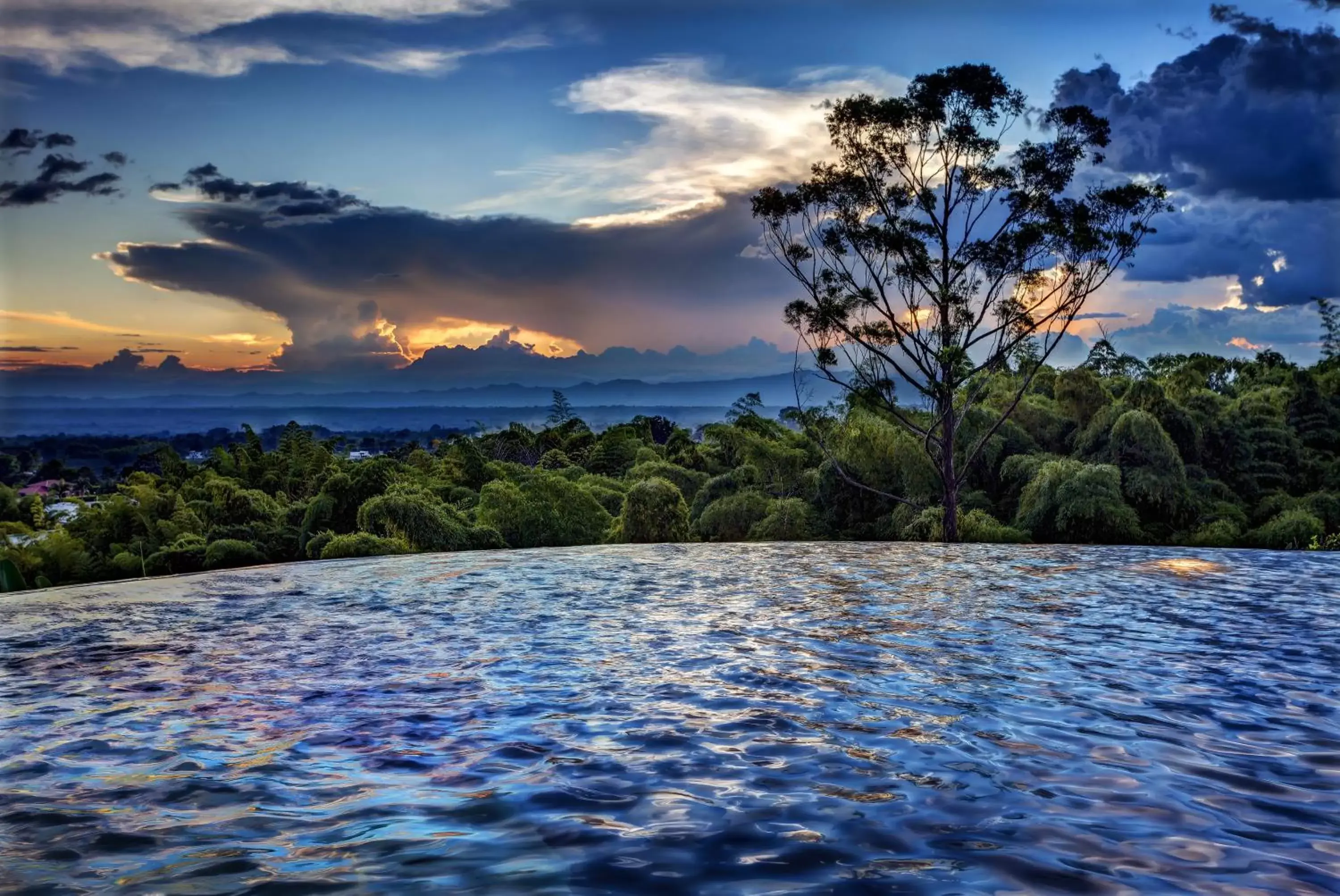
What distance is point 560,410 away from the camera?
2594 centimetres

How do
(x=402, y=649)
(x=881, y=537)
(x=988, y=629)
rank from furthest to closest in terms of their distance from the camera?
(x=881, y=537), (x=988, y=629), (x=402, y=649)

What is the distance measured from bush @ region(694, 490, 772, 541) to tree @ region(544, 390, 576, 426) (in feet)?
35.5

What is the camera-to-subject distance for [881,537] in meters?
14.1

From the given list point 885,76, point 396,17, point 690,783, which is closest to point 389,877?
point 690,783

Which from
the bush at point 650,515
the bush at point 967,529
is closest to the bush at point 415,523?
the bush at point 650,515

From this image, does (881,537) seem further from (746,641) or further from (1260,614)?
(746,641)

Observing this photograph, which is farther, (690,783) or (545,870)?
(690,783)

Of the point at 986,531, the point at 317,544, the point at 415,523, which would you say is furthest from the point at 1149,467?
the point at 317,544

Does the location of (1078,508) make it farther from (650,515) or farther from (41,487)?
(41,487)

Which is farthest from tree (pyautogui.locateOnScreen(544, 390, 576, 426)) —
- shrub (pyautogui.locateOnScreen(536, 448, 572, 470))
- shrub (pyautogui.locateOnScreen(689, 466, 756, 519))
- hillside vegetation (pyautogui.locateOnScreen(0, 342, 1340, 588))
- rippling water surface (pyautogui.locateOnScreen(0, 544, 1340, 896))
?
rippling water surface (pyautogui.locateOnScreen(0, 544, 1340, 896))

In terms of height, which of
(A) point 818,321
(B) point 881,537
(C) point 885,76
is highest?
(C) point 885,76

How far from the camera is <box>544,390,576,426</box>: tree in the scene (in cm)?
2530

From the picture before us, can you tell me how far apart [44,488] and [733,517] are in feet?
39.2

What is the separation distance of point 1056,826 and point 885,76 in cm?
1124
